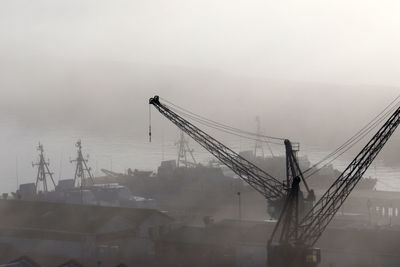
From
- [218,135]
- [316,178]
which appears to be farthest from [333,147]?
[316,178]

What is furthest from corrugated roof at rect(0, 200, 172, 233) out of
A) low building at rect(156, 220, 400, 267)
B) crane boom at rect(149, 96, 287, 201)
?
crane boom at rect(149, 96, 287, 201)

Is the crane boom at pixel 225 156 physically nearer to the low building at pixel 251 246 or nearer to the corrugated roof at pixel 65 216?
the low building at pixel 251 246

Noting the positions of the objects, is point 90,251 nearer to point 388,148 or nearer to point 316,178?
point 316,178

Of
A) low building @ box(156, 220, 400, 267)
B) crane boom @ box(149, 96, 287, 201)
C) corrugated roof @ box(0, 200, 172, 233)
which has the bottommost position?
low building @ box(156, 220, 400, 267)

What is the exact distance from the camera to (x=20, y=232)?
110ft

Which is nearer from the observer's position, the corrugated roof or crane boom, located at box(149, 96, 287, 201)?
crane boom, located at box(149, 96, 287, 201)

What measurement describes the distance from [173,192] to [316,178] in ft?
45.4

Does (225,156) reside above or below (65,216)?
above

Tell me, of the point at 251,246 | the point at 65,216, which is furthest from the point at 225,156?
the point at 65,216

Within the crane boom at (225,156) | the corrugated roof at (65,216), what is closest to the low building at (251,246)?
the crane boom at (225,156)

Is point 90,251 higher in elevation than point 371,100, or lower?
lower

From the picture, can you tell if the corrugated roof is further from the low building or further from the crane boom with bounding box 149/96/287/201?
the crane boom with bounding box 149/96/287/201

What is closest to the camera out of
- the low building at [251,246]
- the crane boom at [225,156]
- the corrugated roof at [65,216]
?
the low building at [251,246]

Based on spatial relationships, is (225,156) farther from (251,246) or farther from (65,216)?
(65,216)
